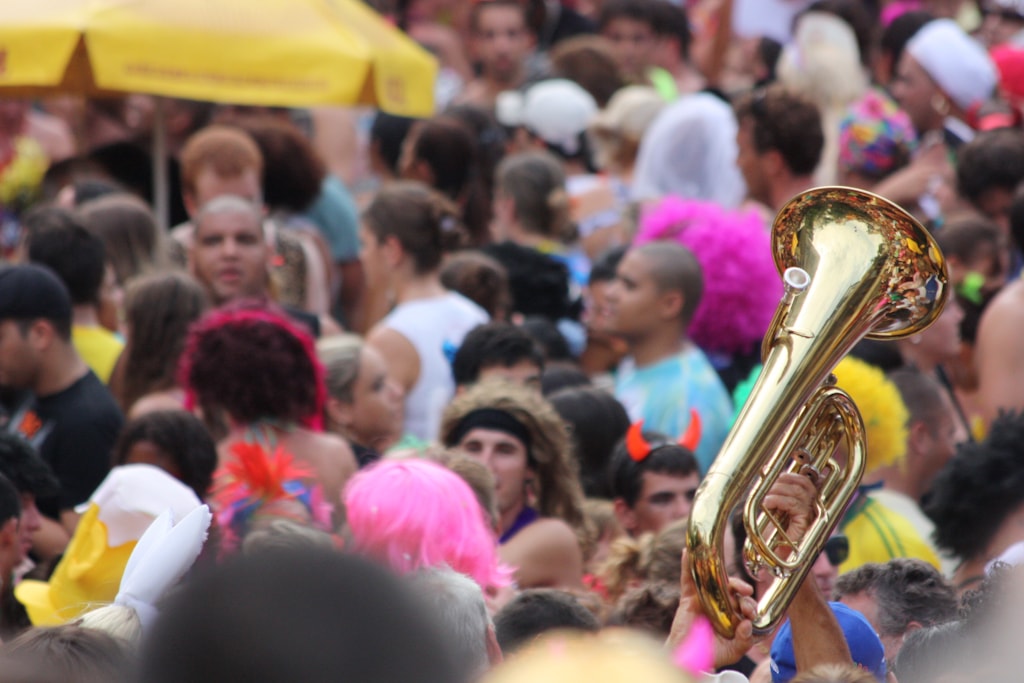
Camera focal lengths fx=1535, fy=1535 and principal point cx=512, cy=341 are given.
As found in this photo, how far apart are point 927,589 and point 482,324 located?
2491mm

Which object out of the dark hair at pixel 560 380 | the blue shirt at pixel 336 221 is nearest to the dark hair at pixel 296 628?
the dark hair at pixel 560 380

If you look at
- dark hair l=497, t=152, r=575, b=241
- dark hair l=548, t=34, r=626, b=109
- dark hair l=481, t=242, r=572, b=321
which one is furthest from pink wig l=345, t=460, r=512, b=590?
dark hair l=548, t=34, r=626, b=109

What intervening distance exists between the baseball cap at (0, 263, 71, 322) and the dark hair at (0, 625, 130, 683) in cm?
255

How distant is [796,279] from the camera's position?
2.88 m

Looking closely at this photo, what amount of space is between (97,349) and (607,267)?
2.06m

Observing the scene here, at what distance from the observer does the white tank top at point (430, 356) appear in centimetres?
571

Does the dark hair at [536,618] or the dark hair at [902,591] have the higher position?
the dark hair at [902,591]

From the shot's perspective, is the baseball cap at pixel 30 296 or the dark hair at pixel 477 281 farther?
the dark hair at pixel 477 281

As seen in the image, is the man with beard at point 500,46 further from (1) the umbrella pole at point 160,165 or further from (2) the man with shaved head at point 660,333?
(2) the man with shaved head at point 660,333

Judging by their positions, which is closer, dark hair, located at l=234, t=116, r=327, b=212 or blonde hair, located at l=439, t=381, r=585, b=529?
blonde hair, located at l=439, t=381, r=585, b=529

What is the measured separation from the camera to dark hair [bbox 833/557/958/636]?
325 centimetres

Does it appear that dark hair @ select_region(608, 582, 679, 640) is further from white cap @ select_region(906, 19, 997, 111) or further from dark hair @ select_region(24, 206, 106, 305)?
white cap @ select_region(906, 19, 997, 111)

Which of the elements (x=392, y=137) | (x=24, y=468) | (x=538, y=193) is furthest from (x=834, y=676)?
(x=392, y=137)

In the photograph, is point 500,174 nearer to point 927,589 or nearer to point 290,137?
point 290,137
